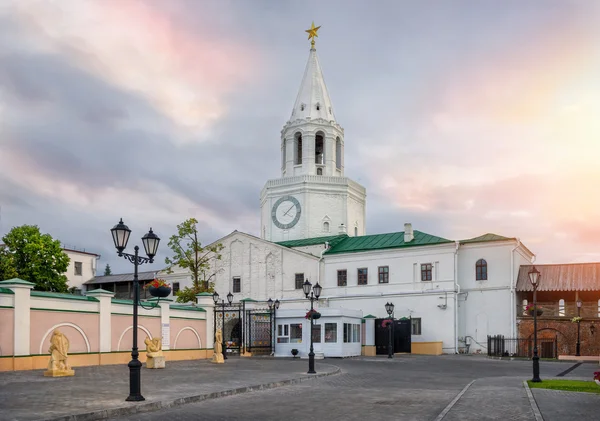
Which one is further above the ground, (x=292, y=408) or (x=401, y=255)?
(x=401, y=255)

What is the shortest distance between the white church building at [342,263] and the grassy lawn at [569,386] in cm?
2175

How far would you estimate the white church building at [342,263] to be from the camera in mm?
47219

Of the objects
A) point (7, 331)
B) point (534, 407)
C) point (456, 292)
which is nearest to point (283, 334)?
point (456, 292)

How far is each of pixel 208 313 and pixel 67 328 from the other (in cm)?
1108

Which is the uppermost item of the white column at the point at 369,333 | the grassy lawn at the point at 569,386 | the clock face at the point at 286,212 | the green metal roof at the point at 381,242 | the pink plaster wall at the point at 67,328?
the clock face at the point at 286,212

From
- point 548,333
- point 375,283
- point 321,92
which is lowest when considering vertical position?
point 548,333

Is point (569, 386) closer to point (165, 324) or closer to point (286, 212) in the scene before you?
point (165, 324)

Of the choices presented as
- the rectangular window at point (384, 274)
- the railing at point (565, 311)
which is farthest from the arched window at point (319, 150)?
the railing at point (565, 311)

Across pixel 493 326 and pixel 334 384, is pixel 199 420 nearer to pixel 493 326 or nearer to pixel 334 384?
pixel 334 384

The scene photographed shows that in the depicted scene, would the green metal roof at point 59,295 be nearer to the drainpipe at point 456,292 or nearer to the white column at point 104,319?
the white column at point 104,319

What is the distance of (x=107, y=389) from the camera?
53.6 feet

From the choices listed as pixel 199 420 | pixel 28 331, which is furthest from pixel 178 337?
pixel 199 420

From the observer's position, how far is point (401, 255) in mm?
51344

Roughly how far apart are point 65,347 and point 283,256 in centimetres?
3584
